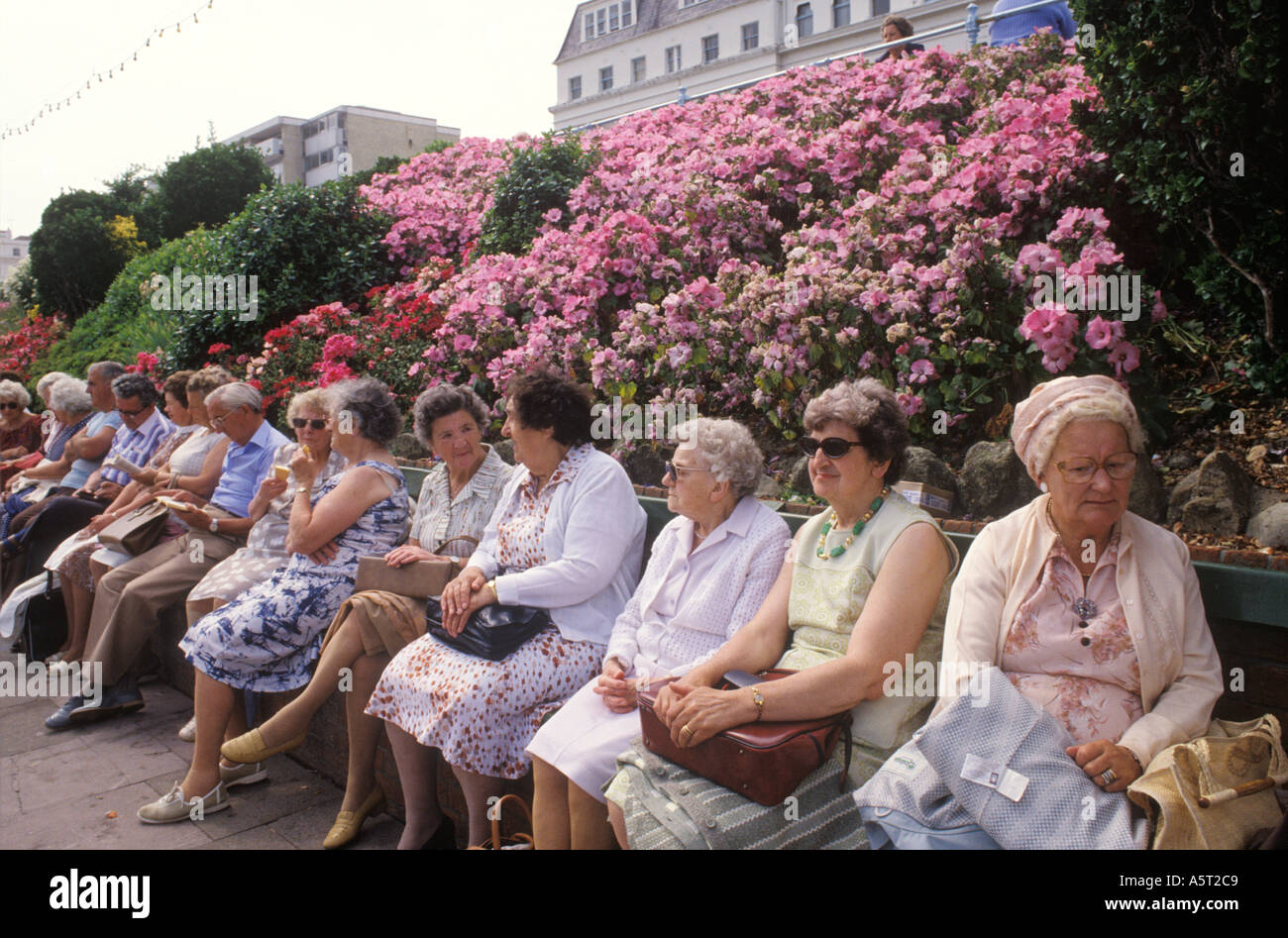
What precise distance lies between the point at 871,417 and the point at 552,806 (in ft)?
5.05

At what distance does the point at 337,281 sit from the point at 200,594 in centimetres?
539

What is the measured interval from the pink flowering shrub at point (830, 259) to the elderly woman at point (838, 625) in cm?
136

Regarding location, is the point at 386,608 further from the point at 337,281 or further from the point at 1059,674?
the point at 337,281

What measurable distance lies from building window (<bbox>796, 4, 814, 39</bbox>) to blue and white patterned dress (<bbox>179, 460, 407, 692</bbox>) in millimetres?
35731

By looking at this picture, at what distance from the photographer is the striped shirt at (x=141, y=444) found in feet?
22.1

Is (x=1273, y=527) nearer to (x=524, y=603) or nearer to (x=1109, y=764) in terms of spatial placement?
(x=1109, y=764)

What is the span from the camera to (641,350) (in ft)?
16.7

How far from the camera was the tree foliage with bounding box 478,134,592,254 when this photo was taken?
26.0ft

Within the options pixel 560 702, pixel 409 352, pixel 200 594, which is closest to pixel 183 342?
pixel 409 352

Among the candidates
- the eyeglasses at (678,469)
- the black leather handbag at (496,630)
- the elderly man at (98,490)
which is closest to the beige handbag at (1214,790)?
the eyeglasses at (678,469)

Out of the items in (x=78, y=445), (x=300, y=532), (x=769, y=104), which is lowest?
(x=300, y=532)

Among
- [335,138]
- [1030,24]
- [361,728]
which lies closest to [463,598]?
[361,728]

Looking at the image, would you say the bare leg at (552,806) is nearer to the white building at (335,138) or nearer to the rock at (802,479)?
the rock at (802,479)

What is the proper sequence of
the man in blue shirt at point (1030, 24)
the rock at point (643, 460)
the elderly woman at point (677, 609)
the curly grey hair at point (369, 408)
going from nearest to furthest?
the elderly woman at point (677, 609) < the curly grey hair at point (369, 408) < the rock at point (643, 460) < the man in blue shirt at point (1030, 24)
